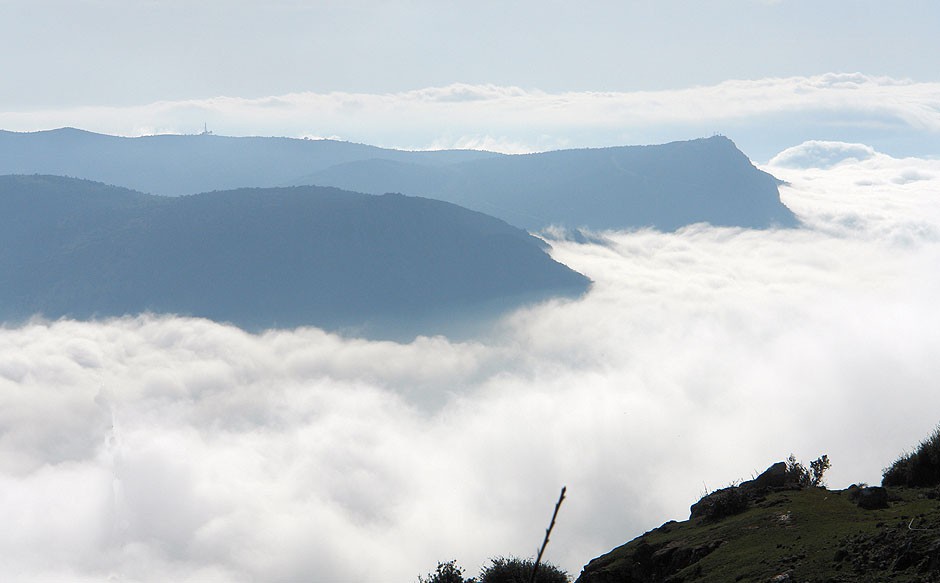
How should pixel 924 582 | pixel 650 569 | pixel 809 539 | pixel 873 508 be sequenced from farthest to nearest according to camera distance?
pixel 650 569, pixel 873 508, pixel 809 539, pixel 924 582

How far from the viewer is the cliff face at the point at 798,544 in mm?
19969

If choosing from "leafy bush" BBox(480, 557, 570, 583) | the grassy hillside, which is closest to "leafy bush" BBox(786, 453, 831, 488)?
the grassy hillside

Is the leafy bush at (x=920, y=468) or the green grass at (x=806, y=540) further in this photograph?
the leafy bush at (x=920, y=468)

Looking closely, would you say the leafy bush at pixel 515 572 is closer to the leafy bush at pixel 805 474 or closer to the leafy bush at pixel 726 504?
the leafy bush at pixel 726 504

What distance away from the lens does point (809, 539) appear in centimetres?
2339

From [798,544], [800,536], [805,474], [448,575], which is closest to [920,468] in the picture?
[805,474]

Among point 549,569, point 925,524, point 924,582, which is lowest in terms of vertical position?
point 924,582

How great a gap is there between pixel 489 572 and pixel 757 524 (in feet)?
34.5

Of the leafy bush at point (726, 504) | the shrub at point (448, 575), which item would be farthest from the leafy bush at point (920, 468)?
the shrub at point (448, 575)

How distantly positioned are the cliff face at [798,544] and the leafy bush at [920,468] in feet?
6.42

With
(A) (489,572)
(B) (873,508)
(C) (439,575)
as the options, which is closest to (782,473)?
(B) (873,508)

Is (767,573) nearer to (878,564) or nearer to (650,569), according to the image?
(878,564)

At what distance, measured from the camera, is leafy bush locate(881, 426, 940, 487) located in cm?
2917

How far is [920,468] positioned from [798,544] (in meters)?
9.52
